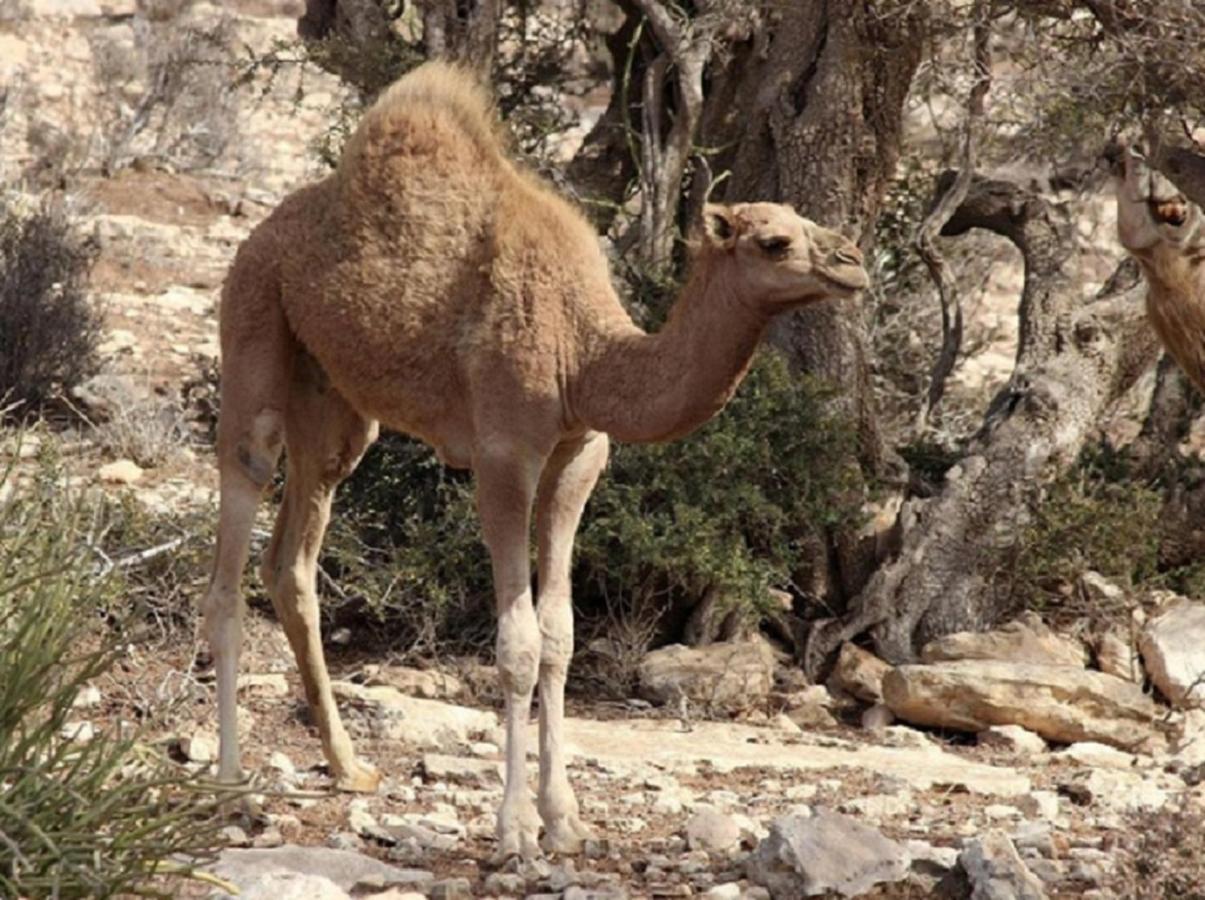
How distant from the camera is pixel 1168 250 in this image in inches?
328

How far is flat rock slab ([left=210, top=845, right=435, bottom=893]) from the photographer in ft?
23.4

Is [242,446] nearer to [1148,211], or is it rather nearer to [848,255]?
[848,255]

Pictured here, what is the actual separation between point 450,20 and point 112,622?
4.39m

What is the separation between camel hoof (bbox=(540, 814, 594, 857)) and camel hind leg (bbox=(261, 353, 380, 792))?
1.26 metres

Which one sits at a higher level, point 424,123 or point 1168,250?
point 424,123

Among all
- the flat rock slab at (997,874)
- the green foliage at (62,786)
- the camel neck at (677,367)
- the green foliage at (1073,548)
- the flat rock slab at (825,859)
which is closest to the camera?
the green foliage at (62,786)

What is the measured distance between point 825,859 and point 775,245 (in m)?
1.97

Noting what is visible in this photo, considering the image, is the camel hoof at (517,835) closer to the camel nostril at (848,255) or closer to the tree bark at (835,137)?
the camel nostril at (848,255)

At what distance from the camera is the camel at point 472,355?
7.56 m

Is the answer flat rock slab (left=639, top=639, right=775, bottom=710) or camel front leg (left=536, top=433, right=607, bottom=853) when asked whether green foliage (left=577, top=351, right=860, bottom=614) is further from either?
camel front leg (left=536, top=433, right=607, bottom=853)

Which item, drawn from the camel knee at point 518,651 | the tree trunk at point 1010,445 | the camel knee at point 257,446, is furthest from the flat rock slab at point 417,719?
the tree trunk at point 1010,445

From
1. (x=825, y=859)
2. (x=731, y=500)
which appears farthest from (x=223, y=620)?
(x=731, y=500)

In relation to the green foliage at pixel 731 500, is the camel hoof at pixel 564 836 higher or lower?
lower

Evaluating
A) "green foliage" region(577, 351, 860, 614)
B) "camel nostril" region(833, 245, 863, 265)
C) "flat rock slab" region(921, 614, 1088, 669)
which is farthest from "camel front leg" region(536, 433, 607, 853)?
"flat rock slab" region(921, 614, 1088, 669)
